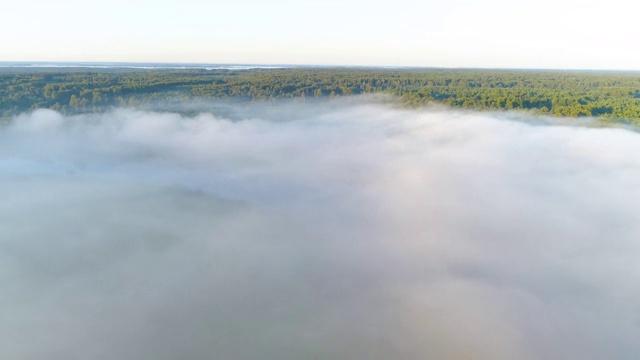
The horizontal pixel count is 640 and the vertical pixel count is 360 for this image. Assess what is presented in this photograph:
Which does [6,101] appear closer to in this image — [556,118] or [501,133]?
[501,133]

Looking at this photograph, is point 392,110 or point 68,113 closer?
point 68,113

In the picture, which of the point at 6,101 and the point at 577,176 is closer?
the point at 577,176

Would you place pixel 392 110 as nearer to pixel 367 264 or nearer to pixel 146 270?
pixel 367 264

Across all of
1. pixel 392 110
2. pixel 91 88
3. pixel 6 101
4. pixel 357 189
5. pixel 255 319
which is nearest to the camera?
pixel 255 319

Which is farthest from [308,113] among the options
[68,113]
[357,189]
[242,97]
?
[68,113]

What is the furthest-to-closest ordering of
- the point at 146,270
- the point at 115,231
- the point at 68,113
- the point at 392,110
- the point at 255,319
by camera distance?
the point at 392,110, the point at 68,113, the point at 115,231, the point at 146,270, the point at 255,319

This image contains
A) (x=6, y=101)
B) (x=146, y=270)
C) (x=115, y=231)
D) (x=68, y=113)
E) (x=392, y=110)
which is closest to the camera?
(x=146, y=270)

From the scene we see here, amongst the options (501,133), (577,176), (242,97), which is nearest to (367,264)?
(577,176)

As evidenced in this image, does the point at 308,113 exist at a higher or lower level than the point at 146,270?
higher

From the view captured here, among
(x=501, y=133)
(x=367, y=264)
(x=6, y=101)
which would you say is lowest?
(x=367, y=264)
